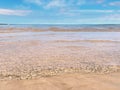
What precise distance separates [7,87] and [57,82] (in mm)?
1064

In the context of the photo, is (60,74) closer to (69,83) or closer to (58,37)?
(69,83)

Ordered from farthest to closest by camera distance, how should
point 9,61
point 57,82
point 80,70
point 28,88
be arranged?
point 9,61
point 80,70
point 57,82
point 28,88

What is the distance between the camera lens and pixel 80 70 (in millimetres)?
5984

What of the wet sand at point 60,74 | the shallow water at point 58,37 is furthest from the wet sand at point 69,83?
the shallow water at point 58,37

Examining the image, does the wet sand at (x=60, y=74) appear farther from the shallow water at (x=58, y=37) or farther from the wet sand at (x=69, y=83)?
the shallow water at (x=58, y=37)

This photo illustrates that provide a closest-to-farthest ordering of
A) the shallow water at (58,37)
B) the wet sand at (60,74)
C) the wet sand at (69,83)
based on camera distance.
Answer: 1. the wet sand at (69,83)
2. the wet sand at (60,74)
3. the shallow water at (58,37)

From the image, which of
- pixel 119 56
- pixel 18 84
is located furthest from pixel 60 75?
pixel 119 56

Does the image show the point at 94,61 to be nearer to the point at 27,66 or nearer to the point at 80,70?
the point at 80,70

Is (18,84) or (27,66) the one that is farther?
(27,66)

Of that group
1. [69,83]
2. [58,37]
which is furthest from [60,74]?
[58,37]

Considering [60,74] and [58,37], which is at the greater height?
[58,37]

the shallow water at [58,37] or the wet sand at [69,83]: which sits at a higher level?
the shallow water at [58,37]

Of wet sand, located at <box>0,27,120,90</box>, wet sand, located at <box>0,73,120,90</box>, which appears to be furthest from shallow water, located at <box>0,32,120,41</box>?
wet sand, located at <box>0,73,120,90</box>

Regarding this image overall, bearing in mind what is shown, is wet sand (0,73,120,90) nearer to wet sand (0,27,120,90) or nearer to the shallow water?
wet sand (0,27,120,90)
